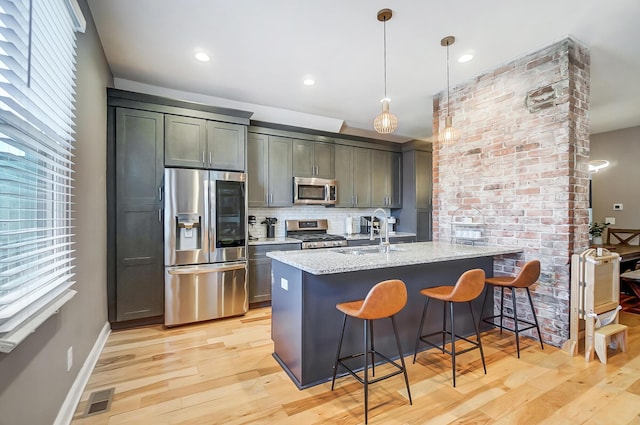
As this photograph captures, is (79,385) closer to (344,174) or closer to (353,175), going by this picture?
(344,174)

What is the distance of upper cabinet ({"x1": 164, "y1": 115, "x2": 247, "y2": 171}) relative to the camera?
3430mm

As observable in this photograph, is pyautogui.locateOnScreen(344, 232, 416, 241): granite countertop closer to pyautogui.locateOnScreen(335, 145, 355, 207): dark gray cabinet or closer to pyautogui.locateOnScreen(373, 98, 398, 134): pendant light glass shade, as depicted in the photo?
pyautogui.locateOnScreen(335, 145, 355, 207): dark gray cabinet

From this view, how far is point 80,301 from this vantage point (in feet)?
7.19

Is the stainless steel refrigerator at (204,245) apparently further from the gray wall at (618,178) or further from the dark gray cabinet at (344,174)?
the gray wall at (618,178)

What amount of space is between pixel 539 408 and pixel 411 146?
421cm

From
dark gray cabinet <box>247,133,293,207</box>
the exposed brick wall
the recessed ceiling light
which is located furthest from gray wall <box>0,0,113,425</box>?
the exposed brick wall

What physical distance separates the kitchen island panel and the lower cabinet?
135 cm

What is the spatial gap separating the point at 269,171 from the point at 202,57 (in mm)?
1713

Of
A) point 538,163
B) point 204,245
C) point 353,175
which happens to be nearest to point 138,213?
point 204,245

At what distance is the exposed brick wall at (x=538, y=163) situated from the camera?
106 inches

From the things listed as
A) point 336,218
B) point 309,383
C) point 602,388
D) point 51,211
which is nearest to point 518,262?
point 602,388

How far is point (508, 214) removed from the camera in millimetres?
3105

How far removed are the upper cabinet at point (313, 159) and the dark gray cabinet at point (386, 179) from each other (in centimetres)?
87

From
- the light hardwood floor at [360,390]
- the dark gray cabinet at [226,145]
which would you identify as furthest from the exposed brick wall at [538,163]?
the dark gray cabinet at [226,145]
